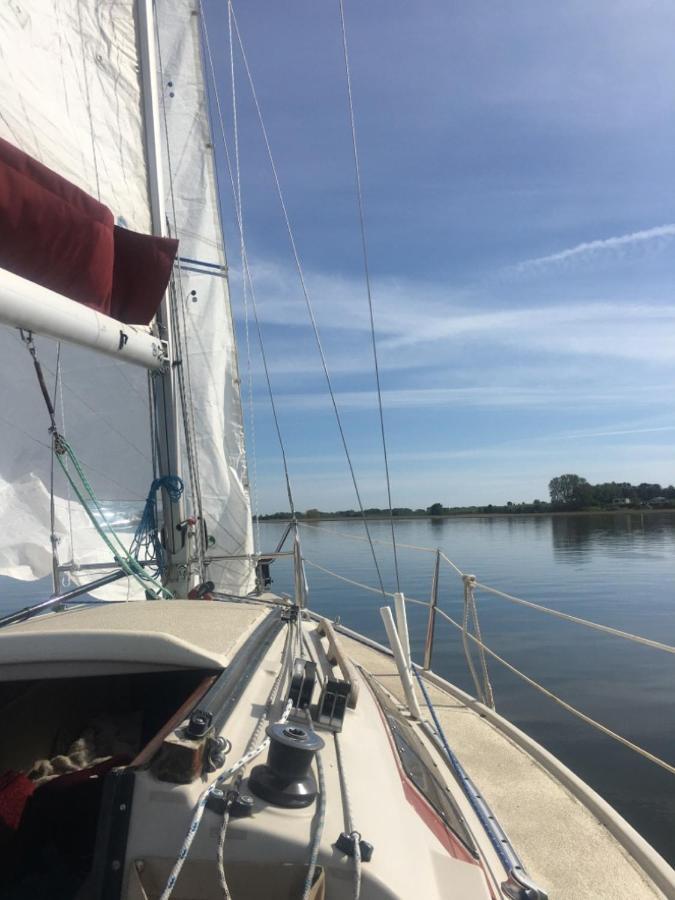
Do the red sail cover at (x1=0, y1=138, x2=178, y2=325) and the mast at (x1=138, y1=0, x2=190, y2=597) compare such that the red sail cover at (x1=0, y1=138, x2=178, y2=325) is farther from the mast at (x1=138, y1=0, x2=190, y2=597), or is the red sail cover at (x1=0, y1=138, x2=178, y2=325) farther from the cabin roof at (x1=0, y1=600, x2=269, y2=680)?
the cabin roof at (x1=0, y1=600, x2=269, y2=680)

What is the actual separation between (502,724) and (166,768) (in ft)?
10.6

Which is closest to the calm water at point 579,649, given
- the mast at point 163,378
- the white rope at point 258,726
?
the white rope at point 258,726

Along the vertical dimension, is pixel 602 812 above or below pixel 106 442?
below

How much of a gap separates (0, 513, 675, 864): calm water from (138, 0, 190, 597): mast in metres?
1.87

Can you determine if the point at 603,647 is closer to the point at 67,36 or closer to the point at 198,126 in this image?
the point at 198,126

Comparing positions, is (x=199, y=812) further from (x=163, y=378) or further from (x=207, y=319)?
(x=207, y=319)

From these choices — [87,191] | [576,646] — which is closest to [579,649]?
[576,646]

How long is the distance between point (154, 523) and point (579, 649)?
7832mm

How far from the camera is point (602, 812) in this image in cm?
314

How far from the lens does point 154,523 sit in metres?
5.87

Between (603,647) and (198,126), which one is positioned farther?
(603,647)

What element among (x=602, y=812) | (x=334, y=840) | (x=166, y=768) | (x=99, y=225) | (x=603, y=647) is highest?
(x=99, y=225)

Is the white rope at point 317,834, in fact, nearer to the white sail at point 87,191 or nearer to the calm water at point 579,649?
the calm water at point 579,649

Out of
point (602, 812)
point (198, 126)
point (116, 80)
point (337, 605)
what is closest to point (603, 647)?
point (337, 605)
